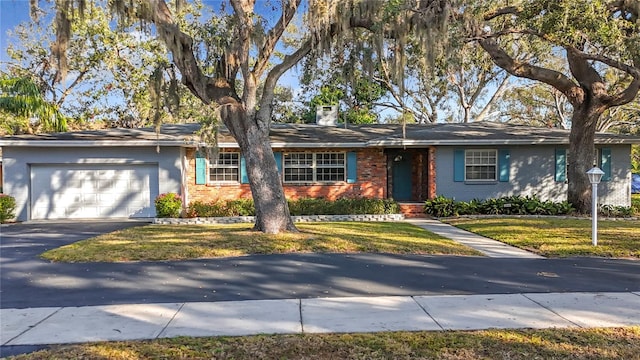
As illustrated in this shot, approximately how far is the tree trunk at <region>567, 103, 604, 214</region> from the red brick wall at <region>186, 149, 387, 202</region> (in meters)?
6.44

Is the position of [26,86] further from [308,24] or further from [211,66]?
[308,24]

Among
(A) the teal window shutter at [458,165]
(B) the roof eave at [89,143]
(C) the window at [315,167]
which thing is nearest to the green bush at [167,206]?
(B) the roof eave at [89,143]

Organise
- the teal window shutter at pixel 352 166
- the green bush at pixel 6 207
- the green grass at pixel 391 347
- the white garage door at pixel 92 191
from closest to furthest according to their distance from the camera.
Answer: the green grass at pixel 391 347
the green bush at pixel 6 207
the white garage door at pixel 92 191
the teal window shutter at pixel 352 166

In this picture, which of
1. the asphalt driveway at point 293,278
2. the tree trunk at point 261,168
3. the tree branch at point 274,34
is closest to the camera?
the asphalt driveway at point 293,278

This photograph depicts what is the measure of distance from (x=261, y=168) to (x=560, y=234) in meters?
7.39

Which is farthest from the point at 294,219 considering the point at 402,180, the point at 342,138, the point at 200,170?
the point at 402,180

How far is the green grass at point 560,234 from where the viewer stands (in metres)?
8.09

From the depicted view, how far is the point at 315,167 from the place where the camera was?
15766mm

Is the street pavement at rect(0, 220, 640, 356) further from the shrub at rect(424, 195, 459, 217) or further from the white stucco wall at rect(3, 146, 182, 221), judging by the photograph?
the white stucco wall at rect(3, 146, 182, 221)

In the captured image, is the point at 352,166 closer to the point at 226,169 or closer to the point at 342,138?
the point at 342,138

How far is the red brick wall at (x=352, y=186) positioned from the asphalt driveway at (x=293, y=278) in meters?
7.67

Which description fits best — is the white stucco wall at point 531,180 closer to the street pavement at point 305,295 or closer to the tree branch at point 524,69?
the tree branch at point 524,69

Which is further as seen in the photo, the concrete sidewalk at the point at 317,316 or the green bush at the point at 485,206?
the green bush at the point at 485,206

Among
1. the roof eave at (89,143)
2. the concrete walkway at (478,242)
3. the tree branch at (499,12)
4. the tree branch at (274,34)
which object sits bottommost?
the concrete walkway at (478,242)
